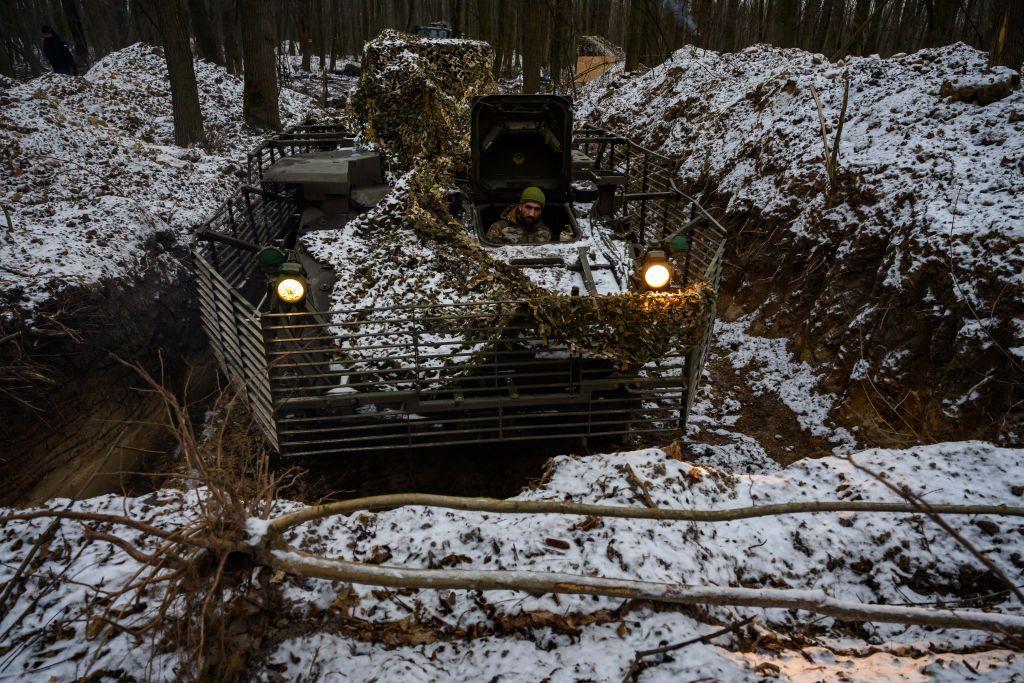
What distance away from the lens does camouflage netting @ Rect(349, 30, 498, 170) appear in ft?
28.6

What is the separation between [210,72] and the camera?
1814 cm

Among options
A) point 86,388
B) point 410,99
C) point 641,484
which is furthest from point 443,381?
point 410,99

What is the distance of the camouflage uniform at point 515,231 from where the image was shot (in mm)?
6859

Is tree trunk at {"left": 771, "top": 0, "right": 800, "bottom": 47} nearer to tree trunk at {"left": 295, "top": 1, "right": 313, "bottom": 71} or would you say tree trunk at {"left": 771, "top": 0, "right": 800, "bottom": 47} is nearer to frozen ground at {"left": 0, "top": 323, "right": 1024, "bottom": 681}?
frozen ground at {"left": 0, "top": 323, "right": 1024, "bottom": 681}

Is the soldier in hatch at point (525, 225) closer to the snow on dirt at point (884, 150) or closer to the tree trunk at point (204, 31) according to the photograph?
the snow on dirt at point (884, 150)

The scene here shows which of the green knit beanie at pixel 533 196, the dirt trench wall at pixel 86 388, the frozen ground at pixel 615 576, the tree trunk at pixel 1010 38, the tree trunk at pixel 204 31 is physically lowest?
the dirt trench wall at pixel 86 388

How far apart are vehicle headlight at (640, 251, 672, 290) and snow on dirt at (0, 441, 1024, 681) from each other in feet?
6.24

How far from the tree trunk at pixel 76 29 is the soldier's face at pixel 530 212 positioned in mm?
21661

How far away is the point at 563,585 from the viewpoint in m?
2.68

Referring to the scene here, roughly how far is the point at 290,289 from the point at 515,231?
2.88 meters

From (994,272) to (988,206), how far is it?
43.6 inches

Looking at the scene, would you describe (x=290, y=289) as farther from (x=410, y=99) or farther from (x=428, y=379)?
(x=410, y=99)

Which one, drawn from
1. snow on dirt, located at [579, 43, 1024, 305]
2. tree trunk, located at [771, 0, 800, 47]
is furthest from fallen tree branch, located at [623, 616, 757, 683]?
tree trunk, located at [771, 0, 800, 47]

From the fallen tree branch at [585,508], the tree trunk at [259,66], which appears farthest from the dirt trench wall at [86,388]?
the tree trunk at [259,66]
